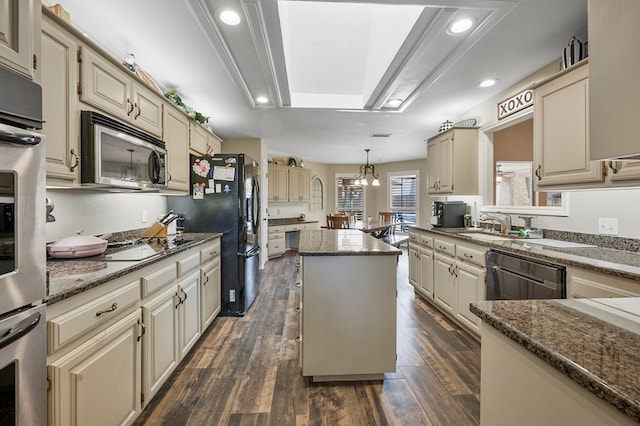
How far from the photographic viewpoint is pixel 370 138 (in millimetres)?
5203

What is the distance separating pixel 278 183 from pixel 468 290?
189 inches

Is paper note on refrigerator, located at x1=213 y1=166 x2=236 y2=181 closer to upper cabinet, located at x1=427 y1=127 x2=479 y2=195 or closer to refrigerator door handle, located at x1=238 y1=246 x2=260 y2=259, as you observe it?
refrigerator door handle, located at x1=238 y1=246 x2=260 y2=259

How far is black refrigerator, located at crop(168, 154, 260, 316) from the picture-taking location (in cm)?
316

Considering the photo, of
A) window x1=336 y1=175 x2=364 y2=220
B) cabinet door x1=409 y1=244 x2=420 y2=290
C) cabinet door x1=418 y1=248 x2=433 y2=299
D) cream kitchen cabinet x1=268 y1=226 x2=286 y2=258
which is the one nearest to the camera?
cabinet door x1=418 y1=248 x2=433 y2=299

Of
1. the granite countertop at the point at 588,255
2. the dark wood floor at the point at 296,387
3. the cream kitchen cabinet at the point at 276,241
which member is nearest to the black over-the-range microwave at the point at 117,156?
the dark wood floor at the point at 296,387

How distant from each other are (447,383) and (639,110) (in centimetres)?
199

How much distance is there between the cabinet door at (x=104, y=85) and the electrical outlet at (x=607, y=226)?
345 centimetres

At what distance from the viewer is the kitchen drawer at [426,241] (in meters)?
3.45

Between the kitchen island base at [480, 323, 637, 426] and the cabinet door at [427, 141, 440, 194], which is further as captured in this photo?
the cabinet door at [427, 141, 440, 194]

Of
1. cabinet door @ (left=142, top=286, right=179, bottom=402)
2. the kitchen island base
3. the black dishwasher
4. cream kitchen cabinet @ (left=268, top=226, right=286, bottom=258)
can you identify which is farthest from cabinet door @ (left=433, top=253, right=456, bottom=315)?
cream kitchen cabinet @ (left=268, top=226, right=286, bottom=258)

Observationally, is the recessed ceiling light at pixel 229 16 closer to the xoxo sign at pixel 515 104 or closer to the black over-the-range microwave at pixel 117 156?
the black over-the-range microwave at pixel 117 156

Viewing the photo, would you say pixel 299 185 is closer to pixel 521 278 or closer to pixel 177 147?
pixel 177 147

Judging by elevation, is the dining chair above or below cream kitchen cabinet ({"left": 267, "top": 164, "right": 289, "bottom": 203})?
below

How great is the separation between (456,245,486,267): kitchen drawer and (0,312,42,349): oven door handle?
→ 9.14 ft
